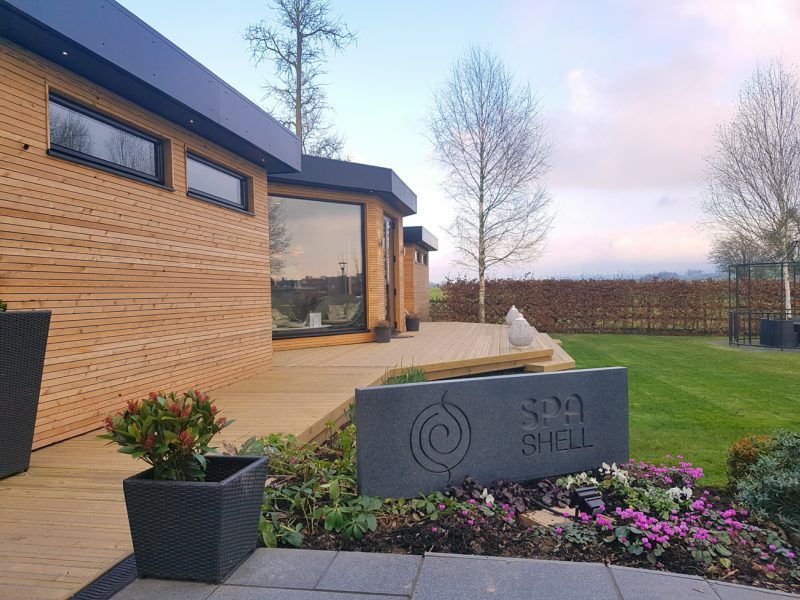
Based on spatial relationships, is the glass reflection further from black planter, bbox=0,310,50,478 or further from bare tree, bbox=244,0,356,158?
bare tree, bbox=244,0,356,158

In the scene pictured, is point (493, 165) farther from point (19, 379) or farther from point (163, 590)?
point (163, 590)

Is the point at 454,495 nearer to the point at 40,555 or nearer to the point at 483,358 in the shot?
the point at 40,555

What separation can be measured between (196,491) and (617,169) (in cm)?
1306

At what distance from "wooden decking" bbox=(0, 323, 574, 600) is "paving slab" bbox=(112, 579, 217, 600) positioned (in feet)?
0.64

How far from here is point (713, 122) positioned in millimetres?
18062

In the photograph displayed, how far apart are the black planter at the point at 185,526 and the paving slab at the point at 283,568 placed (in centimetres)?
9

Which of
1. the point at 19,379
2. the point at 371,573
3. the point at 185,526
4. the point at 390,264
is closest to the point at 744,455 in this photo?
the point at 371,573

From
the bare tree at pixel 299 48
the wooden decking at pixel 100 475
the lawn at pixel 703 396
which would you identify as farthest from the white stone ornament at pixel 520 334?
the bare tree at pixel 299 48

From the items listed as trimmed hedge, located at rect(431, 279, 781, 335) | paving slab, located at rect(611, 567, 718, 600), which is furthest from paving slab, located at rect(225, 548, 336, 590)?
trimmed hedge, located at rect(431, 279, 781, 335)

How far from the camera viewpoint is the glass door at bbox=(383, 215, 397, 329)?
11.9 meters

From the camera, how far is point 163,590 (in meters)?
2.06

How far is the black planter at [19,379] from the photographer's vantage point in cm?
311

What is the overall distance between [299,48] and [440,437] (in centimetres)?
1672

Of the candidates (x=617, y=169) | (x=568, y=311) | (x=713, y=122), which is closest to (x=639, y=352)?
(x=617, y=169)
